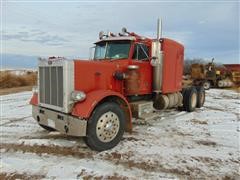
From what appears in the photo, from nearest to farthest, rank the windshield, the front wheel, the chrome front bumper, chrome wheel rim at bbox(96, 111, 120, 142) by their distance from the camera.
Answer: the chrome front bumper
the front wheel
chrome wheel rim at bbox(96, 111, 120, 142)
the windshield

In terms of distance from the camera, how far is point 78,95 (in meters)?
4.71

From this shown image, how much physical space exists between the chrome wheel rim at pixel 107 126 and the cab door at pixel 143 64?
5.52 ft

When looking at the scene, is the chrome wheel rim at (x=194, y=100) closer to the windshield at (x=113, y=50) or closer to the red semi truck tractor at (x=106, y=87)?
the red semi truck tractor at (x=106, y=87)

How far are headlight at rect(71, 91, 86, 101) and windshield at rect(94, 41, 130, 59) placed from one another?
185 cm

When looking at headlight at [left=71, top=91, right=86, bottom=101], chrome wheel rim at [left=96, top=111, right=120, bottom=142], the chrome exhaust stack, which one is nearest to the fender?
headlight at [left=71, top=91, right=86, bottom=101]

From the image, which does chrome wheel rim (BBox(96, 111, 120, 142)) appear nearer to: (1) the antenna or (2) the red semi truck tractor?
(2) the red semi truck tractor

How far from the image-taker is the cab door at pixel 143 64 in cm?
630

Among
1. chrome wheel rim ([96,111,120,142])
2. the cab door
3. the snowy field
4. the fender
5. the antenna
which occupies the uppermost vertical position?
the antenna

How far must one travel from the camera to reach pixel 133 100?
21.9 feet

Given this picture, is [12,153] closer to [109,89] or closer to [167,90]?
[109,89]

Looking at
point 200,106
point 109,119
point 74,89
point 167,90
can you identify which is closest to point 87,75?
point 74,89

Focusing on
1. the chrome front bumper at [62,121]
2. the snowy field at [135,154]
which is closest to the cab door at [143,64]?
the snowy field at [135,154]

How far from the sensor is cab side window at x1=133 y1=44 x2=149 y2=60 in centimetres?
628

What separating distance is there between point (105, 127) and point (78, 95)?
884mm
